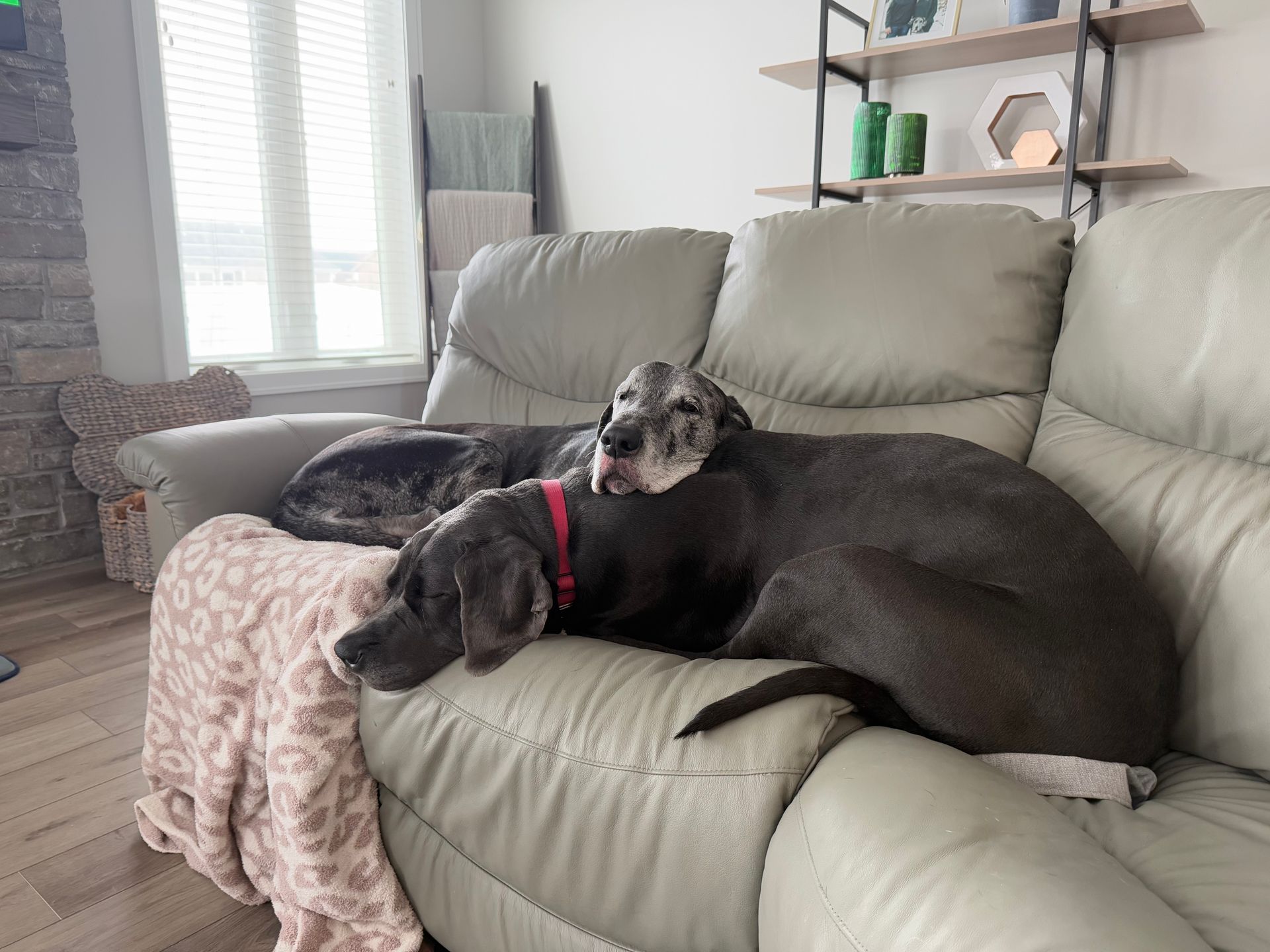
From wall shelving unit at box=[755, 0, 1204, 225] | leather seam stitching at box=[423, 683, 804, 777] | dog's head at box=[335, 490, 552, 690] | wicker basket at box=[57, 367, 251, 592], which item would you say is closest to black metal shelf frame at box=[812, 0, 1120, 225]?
wall shelving unit at box=[755, 0, 1204, 225]

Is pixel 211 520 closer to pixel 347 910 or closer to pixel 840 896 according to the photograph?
pixel 347 910

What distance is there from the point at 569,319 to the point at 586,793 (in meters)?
1.42

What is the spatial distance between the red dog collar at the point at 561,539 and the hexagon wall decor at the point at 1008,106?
7.38 feet

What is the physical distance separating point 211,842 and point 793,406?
1.42m

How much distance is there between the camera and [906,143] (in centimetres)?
300

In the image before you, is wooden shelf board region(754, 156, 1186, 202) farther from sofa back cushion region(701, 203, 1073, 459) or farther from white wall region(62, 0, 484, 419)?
white wall region(62, 0, 484, 419)

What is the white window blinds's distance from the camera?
11.4ft

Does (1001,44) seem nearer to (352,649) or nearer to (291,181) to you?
(352,649)

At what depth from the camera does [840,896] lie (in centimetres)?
81

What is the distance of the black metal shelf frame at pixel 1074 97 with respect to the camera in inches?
102

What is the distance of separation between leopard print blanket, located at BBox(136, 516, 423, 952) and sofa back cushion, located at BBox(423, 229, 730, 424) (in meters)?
0.76

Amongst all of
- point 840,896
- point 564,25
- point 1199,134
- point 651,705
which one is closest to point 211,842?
point 651,705

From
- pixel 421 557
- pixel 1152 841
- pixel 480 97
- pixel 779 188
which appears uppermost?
pixel 480 97

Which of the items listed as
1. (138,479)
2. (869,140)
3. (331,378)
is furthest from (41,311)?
(869,140)
